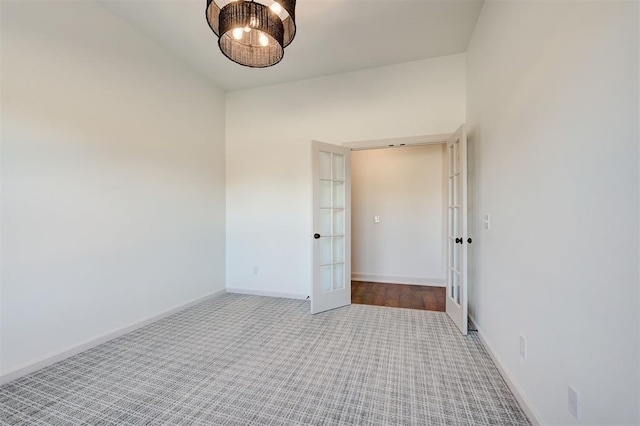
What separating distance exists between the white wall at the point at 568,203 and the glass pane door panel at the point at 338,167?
6.04 feet

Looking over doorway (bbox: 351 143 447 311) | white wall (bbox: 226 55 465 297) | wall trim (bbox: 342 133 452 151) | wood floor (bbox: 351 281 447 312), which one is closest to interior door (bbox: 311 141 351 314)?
wall trim (bbox: 342 133 452 151)

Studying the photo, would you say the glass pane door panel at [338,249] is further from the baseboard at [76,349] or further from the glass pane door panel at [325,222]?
the baseboard at [76,349]

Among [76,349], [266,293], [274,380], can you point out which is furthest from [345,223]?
[76,349]

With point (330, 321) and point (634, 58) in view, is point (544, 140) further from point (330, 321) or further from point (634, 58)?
point (330, 321)

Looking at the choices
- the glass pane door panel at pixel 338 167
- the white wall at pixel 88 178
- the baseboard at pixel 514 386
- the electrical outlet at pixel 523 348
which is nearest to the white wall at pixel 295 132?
the glass pane door panel at pixel 338 167

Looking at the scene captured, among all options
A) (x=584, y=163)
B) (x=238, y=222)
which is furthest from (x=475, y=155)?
(x=238, y=222)

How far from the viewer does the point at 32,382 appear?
1.98m

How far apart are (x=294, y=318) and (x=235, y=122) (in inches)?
121

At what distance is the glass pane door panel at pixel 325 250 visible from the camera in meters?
3.46

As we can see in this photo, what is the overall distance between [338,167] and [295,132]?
89 cm

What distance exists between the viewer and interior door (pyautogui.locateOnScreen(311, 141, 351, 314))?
10.9 feet

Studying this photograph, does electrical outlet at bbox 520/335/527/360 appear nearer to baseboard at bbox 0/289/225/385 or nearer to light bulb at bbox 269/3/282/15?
light bulb at bbox 269/3/282/15

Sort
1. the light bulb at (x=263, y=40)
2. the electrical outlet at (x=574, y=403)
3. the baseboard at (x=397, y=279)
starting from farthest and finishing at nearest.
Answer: the baseboard at (x=397, y=279)
the light bulb at (x=263, y=40)
the electrical outlet at (x=574, y=403)

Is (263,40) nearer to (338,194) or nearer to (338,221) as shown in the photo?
(338,194)
